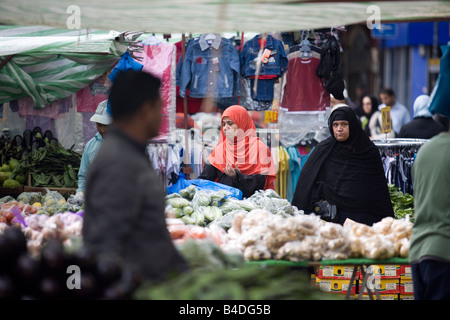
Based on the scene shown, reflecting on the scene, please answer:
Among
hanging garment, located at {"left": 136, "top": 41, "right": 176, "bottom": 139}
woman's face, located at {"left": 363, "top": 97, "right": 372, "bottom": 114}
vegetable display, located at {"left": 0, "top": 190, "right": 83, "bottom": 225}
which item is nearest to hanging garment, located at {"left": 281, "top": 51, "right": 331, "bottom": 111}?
hanging garment, located at {"left": 136, "top": 41, "right": 176, "bottom": 139}

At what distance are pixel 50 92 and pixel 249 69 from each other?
2630 millimetres

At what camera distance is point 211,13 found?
14.5 ft

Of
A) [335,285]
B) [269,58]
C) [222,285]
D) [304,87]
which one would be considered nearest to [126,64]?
[269,58]

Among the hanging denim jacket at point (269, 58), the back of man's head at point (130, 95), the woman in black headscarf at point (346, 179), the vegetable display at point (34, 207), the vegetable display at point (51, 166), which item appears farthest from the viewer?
the hanging denim jacket at point (269, 58)

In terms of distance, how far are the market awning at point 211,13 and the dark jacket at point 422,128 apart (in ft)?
18.5

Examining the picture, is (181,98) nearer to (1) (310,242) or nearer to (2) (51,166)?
(2) (51,166)

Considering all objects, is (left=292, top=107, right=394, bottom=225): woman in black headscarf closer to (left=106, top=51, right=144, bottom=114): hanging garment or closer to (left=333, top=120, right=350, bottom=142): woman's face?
(left=333, top=120, right=350, bottom=142): woman's face

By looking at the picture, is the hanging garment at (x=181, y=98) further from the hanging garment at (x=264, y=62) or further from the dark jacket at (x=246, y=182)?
the dark jacket at (x=246, y=182)

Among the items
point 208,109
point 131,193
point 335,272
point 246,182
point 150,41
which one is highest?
point 150,41

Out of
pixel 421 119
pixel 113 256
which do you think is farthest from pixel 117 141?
pixel 421 119

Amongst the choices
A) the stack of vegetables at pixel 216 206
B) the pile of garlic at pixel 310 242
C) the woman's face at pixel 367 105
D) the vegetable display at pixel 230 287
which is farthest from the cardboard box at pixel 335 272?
the woman's face at pixel 367 105

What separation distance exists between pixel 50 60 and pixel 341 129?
4333 millimetres

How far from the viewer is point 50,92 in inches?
344

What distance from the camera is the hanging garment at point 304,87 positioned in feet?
29.7
